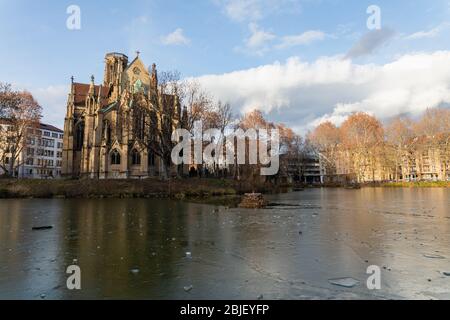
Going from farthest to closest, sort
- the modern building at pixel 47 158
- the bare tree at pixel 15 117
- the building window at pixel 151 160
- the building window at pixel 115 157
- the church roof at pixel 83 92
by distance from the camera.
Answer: the modern building at pixel 47 158 → the church roof at pixel 83 92 → the building window at pixel 151 160 → the building window at pixel 115 157 → the bare tree at pixel 15 117

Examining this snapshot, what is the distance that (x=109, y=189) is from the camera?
33125 millimetres

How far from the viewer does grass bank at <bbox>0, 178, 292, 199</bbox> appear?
32531 millimetres

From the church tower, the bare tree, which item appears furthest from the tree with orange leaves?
the bare tree

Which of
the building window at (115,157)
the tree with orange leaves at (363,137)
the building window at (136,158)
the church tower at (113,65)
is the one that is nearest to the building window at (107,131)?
the building window at (115,157)

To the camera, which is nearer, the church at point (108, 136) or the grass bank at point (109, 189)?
the grass bank at point (109, 189)

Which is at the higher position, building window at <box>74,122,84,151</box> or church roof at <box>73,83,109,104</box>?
church roof at <box>73,83,109,104</box>

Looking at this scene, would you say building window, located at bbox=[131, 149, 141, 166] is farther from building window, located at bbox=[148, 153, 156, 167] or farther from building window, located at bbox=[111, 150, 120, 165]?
building window, located at bbox=[111, 150, 120, 165]

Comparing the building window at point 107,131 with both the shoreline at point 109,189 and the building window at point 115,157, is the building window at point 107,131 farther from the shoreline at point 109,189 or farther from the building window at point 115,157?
the shoreline at point 109,189

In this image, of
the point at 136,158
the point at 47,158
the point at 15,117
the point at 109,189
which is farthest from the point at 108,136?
the point at 47,158

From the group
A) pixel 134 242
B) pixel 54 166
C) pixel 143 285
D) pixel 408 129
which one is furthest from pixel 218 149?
pixel 54 166

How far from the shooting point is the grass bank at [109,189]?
3253cm

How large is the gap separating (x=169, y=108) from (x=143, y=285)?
35.4 metres

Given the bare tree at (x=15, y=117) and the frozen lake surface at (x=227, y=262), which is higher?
the bare tree at (x=15, y=117)

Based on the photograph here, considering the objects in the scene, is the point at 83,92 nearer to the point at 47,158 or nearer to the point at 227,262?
the point at 47,158
